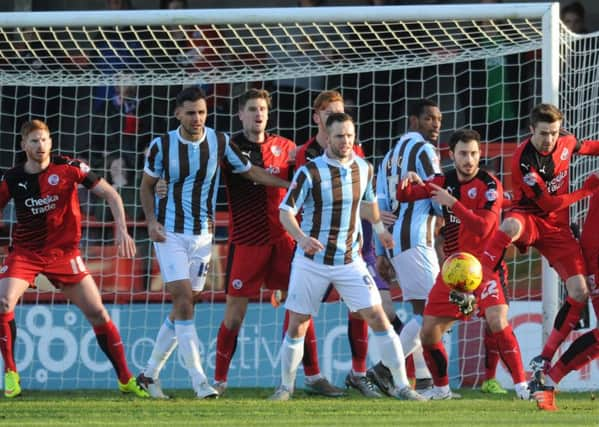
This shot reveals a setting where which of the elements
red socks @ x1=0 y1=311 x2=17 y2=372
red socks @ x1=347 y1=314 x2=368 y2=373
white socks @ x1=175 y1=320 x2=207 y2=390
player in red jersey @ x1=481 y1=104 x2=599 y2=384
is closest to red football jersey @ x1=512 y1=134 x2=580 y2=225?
player in red jersey @ x1=481 y1=104 x2=599 y2=384

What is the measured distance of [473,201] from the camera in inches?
348

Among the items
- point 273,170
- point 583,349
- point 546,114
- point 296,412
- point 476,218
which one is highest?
point 546,114

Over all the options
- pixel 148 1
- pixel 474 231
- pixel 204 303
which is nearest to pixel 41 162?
pixel 204 303

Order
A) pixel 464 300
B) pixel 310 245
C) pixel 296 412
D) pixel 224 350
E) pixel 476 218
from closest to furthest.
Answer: pixel 296 412 → pixel 310 245 → pixel 464 300 → pixel 476 218 → pixel 224 350

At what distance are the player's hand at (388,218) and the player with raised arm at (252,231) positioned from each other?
653 millimetres

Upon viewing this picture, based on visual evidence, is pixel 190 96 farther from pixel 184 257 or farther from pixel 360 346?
pixel 360 346

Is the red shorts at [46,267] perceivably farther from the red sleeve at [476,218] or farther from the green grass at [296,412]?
the red sleeve at [476,218]

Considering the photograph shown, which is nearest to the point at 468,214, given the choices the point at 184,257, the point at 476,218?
the point at 476,218

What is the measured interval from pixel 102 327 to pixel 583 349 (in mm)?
3284

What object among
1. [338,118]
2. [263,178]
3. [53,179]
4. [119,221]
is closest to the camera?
[338,118]

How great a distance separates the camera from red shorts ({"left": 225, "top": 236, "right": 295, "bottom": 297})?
935cm

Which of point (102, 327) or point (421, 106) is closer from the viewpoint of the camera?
point (102, 327)

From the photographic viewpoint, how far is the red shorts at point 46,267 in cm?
948

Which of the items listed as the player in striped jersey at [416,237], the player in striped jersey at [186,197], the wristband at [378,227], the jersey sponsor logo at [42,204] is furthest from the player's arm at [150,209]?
the player in striped jersey at [416,237]
